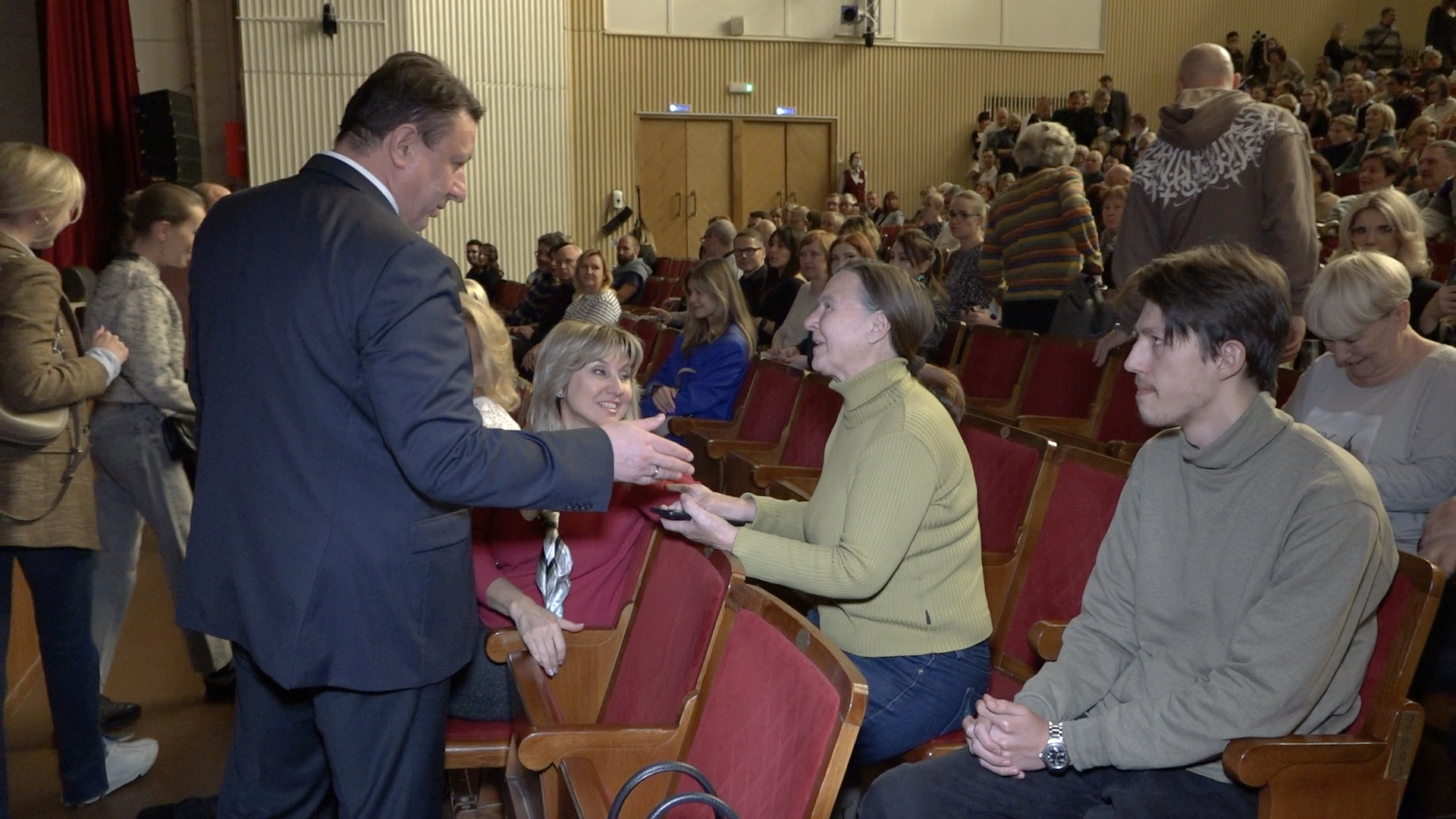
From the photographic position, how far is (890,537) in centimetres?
190

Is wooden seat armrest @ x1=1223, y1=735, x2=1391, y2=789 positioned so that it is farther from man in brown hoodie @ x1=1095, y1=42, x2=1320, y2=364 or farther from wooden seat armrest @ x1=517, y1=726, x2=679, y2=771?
man in brown hoodie @ x1=1095, y1=42, x2=1320, y2=364

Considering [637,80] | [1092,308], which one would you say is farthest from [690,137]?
[1092,308]

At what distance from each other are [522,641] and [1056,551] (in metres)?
1.13

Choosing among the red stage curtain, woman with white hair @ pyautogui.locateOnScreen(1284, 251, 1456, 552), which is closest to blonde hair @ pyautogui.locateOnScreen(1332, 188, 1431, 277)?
woman with white hair @ pyautogui.locateOnScreen(1284, 251, 1456, 552)

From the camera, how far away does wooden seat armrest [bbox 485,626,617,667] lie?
2.10 metres

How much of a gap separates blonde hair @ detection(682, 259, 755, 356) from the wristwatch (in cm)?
291

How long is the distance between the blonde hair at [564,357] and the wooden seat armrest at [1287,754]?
139 centimetres

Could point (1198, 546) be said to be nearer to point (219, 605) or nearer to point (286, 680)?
point (286, 680)

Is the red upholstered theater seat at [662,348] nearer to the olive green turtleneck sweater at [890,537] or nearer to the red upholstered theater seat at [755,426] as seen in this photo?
the red upholstered theater seat at [755,426]

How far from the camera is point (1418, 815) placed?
2342mm

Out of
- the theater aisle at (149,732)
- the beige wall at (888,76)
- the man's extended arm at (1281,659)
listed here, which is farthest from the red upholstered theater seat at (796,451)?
the beige wall at (888,76)

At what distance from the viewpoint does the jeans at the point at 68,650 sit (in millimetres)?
2477

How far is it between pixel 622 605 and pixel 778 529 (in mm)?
341

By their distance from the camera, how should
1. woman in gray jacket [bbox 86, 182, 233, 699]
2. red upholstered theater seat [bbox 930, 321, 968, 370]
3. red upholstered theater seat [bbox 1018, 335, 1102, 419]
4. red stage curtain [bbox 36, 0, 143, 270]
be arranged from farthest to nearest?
red stage curtain [bbox 36, 0, 143, 270], red upholstered theater seat [bbox 930, 321, 968, 370], red upholstered theater seat [bbox 1018, 335, 1102, 419], woman in gray jacket [bbox 86, 182, 233, 699]
